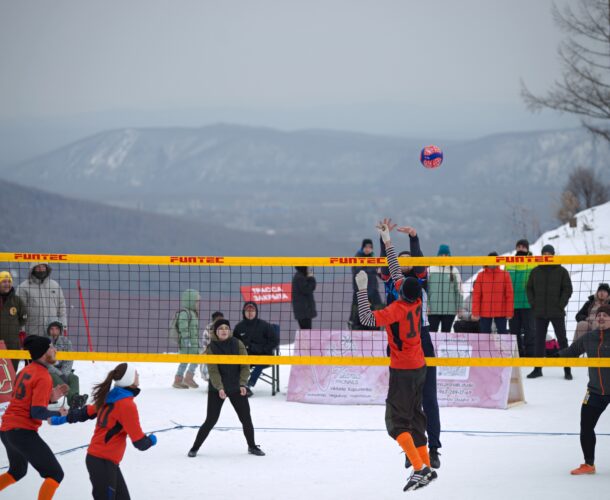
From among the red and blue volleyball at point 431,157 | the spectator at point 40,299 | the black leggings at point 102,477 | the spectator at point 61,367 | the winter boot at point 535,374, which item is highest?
the red and blue volleyball at point 431,157

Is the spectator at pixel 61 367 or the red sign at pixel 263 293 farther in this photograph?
the red sign at pixel 263 293

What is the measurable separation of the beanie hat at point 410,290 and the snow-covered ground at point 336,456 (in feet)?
6.44

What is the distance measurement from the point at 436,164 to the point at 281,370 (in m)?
5.46

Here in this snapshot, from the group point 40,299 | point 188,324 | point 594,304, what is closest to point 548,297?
point 594,304

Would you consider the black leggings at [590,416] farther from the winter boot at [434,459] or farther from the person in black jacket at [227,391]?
the person in black jacket at [227,391]

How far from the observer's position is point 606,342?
894cm

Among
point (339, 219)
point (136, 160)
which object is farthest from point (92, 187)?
point (339, 219)

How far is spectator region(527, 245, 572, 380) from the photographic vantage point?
43.2 ft

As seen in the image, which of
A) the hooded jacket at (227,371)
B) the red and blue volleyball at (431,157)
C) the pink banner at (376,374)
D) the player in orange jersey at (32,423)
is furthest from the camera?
the pink banner at (376,374)

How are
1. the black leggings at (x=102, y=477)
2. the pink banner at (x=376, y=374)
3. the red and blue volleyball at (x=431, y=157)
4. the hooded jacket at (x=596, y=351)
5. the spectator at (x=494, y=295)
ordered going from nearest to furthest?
the black leggings at (x=102, y=477), the hooded jacket at (x=596, y=351), the red and blue volleyball at (x=431, y=157), the pink banner at (x=376, y=374), the spectator at (x=494, y=295)

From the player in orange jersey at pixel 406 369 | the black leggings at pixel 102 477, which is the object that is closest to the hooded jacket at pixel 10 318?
the black leggings at pixel 102 477

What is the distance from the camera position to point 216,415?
10094 mm

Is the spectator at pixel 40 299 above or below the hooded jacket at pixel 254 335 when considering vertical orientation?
above

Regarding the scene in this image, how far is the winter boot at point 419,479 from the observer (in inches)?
311
